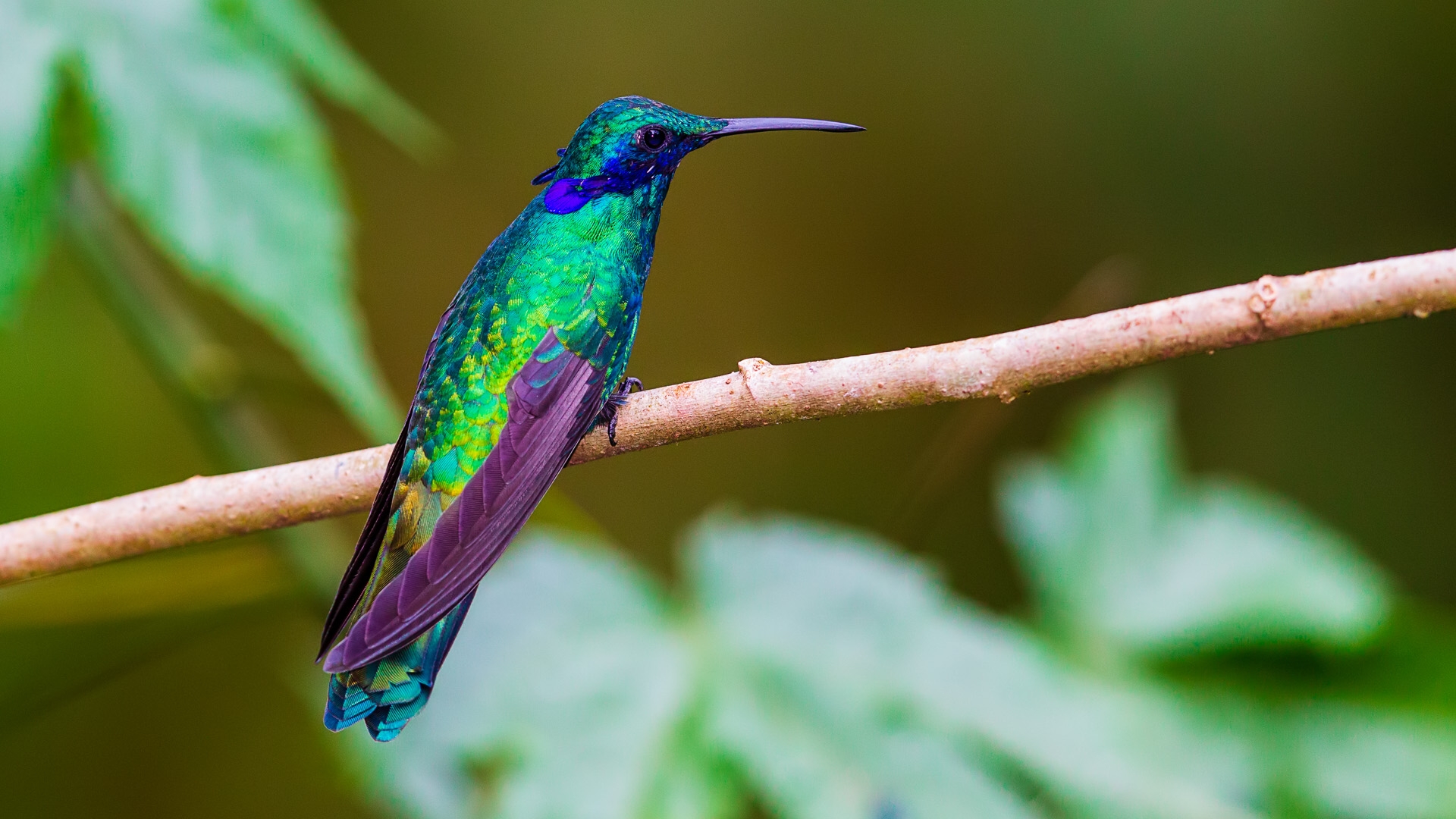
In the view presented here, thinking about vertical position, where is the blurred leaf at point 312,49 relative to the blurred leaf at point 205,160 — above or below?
above

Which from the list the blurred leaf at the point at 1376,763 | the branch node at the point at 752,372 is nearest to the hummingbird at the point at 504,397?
the branch node at the point at 752,372

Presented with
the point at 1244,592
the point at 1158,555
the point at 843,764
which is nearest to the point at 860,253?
the point at 1158,555

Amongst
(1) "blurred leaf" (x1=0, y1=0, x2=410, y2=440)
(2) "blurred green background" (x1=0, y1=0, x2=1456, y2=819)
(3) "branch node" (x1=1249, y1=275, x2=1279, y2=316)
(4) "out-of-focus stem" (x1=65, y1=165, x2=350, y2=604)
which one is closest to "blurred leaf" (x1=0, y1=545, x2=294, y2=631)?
(4) "out-of-focus stem" (x1=65, y1=165, x2=350, y2=604)

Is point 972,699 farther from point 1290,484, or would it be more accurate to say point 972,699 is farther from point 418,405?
point 1290,484

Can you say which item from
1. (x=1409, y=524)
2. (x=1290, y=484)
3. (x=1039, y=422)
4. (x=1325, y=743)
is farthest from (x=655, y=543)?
(x=1409, y=524)

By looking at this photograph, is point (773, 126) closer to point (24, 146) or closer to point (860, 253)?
point (24, 146)

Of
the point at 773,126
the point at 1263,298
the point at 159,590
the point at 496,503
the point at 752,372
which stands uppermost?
the point at 1263,298

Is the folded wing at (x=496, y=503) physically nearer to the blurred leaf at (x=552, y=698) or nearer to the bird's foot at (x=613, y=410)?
the bird's foot at (x=613, y=410)
